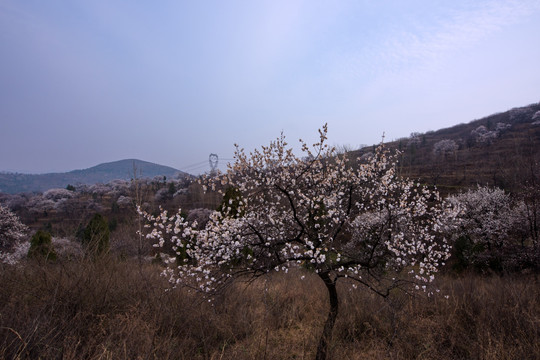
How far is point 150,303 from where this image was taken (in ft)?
18.7

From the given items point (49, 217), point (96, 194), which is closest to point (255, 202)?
point (49, 217)

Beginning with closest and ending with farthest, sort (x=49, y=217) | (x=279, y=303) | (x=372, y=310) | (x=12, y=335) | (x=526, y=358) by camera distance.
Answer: (x=12, y=335)
(x=526, y=358)
(x=372, y=310)
(x=279, y=303)
(x=49, y=217)

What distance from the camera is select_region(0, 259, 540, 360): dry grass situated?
13.3 ft

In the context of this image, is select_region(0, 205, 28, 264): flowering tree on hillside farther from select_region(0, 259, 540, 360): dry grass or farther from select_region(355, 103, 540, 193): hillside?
select_region(355, 103, 540, 193): hillside

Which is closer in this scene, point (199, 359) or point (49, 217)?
point (199, 359)

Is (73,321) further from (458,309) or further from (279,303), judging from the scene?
(458,309)

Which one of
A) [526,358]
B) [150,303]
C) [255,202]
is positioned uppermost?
[255,202]

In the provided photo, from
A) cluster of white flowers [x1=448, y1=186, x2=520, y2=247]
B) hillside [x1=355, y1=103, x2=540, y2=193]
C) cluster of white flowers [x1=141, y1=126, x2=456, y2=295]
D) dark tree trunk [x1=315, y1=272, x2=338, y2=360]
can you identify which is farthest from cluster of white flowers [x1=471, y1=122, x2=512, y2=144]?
dark tree trunk [x1=315, y1=272, x2=338, y2=360]

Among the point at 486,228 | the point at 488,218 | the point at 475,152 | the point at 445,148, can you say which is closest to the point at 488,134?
the point at 475,152

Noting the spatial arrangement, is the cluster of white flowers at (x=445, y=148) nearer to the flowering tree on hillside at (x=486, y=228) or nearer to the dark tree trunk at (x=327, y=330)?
the flowering tree on hillside at (x=486, y=228)

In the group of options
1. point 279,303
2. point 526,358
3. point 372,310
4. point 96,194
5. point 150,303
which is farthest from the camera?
point 96,194

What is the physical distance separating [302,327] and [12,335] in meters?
5.33

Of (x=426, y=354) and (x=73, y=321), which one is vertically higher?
(x=73, y=321)

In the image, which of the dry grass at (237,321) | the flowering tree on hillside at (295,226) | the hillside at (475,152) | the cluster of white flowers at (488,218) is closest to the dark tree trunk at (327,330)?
the flowering tree on hillside at (295,226)
